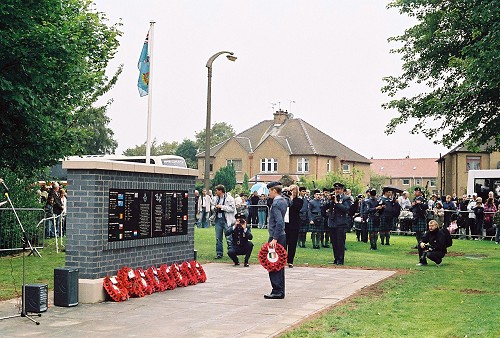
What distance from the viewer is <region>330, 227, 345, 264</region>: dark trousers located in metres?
18.8

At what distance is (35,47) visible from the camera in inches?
680

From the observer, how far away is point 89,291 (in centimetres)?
1180

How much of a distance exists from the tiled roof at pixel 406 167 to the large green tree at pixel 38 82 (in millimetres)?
104983

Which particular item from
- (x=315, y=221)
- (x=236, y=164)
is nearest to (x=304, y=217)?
(x=315, y=221)

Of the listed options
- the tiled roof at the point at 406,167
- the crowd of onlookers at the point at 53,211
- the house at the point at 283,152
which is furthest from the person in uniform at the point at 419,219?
the tiled roof at the point at 406,167

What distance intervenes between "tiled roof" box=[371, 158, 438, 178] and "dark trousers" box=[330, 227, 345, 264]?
343 ft

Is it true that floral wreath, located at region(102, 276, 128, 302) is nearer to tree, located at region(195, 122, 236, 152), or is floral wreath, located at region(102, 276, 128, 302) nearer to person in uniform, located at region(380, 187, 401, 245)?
person in uniform, located at region(380, 187, 401, 245)

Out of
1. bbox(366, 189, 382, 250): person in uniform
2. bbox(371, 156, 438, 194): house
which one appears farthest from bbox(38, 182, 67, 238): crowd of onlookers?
bbox(371, 156, 438, 194): house

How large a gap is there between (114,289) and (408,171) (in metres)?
117

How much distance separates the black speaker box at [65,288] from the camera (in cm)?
1143

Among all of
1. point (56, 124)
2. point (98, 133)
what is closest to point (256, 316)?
point (56, 124)

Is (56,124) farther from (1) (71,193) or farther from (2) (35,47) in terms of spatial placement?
(1) (71,193)

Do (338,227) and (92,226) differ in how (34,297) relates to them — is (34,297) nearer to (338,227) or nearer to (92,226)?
(92,226)

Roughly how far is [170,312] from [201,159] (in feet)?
261
